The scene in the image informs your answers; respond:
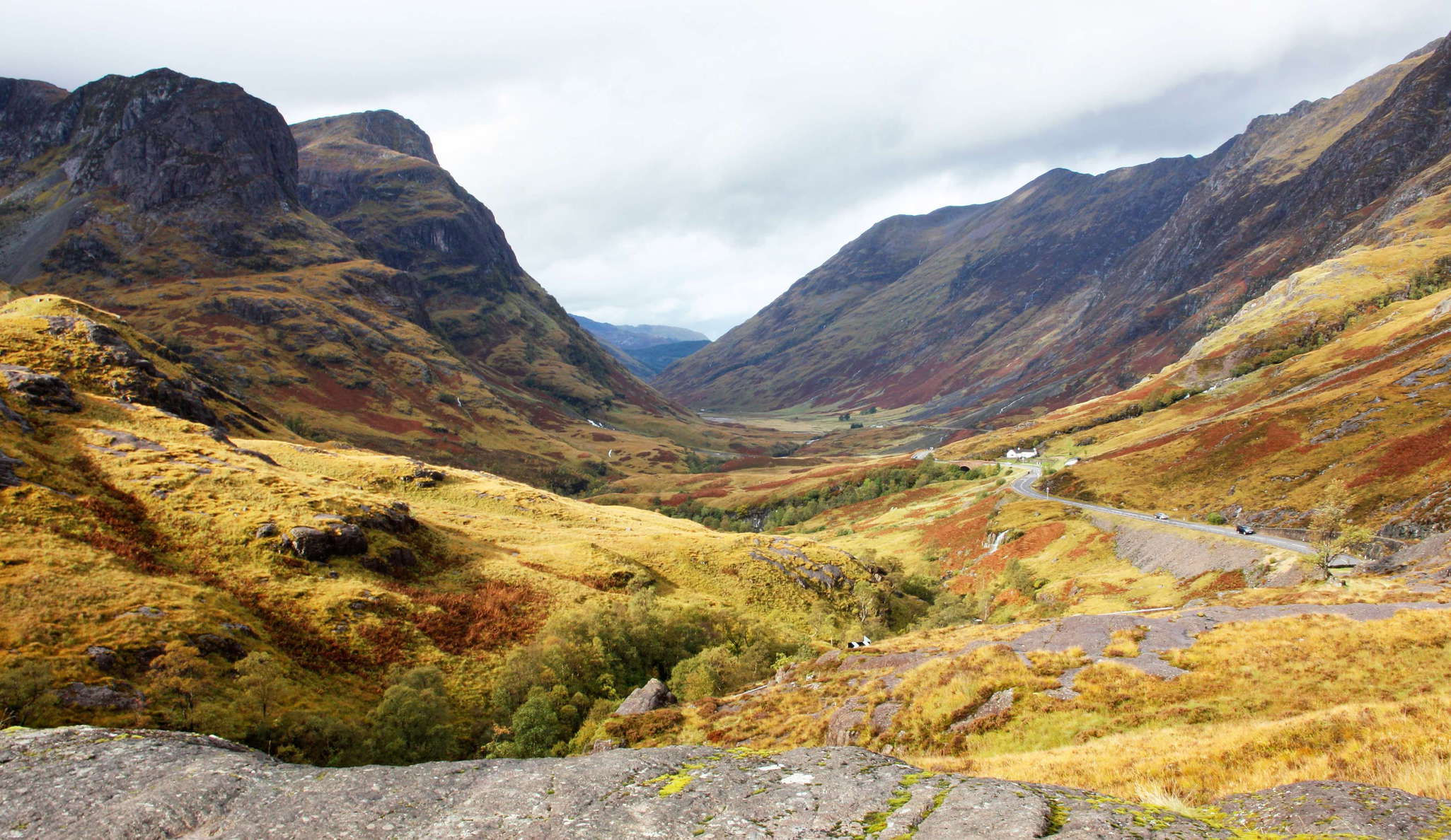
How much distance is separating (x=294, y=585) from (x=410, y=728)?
652 inches

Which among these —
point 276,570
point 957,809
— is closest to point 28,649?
point 276,570

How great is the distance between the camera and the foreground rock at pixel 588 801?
991cm

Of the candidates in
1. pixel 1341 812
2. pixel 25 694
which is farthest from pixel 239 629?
pixel 1341 812

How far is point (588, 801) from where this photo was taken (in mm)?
12477

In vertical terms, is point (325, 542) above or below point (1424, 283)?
below

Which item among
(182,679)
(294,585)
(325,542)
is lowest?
(182,679)

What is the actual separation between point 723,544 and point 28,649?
56.5 m

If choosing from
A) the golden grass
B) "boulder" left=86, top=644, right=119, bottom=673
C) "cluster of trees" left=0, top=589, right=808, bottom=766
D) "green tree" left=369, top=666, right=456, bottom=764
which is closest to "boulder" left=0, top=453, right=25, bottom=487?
"boulder" left=86, top=644, right=119, bottom=673

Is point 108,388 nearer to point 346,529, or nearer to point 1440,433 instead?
point 346,529

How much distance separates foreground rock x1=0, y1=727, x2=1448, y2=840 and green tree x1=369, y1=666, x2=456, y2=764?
17222mm

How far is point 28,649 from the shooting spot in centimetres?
2602

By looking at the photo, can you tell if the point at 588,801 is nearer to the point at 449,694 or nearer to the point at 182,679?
the point at 182,679

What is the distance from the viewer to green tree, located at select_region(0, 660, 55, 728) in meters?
21.7

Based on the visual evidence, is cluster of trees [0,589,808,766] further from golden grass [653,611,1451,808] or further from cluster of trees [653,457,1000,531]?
cluster of trees [653,457,1000,531]
